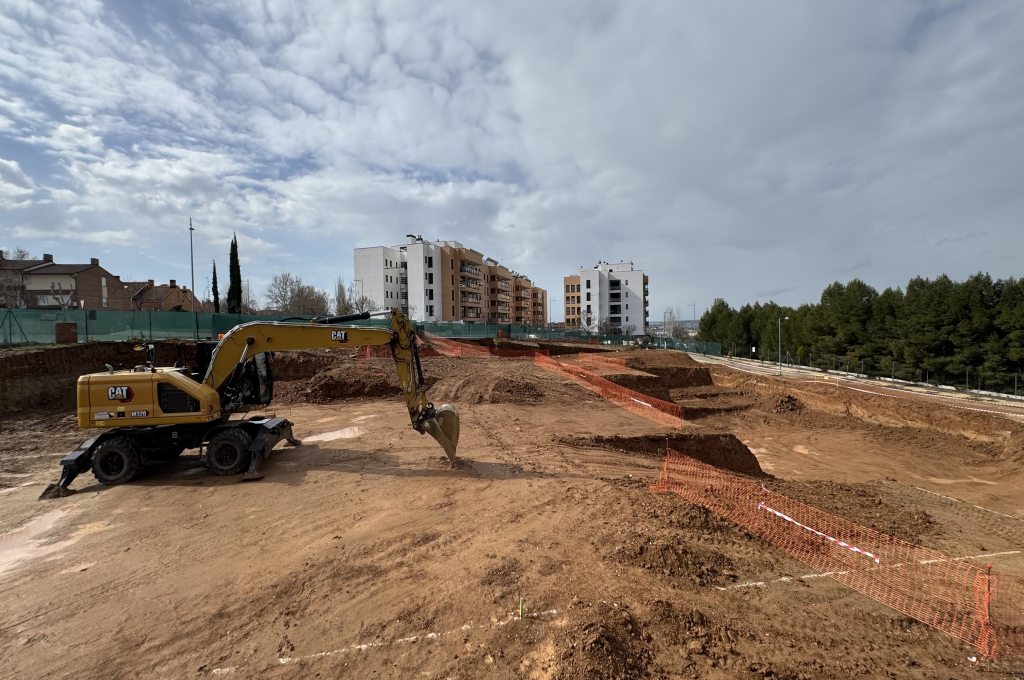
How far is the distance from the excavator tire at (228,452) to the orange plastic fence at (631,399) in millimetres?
13619

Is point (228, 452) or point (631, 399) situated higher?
point (228, 452)

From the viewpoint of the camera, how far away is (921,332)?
3594cm

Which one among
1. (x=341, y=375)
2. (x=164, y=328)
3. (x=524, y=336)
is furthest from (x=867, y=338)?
(x=164, y=328)

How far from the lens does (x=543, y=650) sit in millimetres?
4363

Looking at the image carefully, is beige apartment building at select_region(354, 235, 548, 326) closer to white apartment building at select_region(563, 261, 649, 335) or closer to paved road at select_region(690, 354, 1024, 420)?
white apartment building at select_region(563, 261, 649, 335)

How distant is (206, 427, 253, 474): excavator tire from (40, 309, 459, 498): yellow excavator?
2 centimetres

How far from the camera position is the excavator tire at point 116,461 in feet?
32.7

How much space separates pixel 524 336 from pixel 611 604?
2187 inches

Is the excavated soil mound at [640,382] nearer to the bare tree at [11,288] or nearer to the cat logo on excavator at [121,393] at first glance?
the cat logo on excavator at [121,393]

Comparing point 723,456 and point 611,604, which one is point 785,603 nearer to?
point 611,604

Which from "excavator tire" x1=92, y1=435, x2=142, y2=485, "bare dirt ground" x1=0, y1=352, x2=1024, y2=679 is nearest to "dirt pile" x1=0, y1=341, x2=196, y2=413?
"bare dirt ground" x1=0, y1=352, x2=1024, y2=679

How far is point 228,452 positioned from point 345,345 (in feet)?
11.2

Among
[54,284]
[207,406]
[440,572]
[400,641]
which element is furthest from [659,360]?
[54,284]

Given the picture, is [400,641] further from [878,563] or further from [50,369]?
[50,369]
